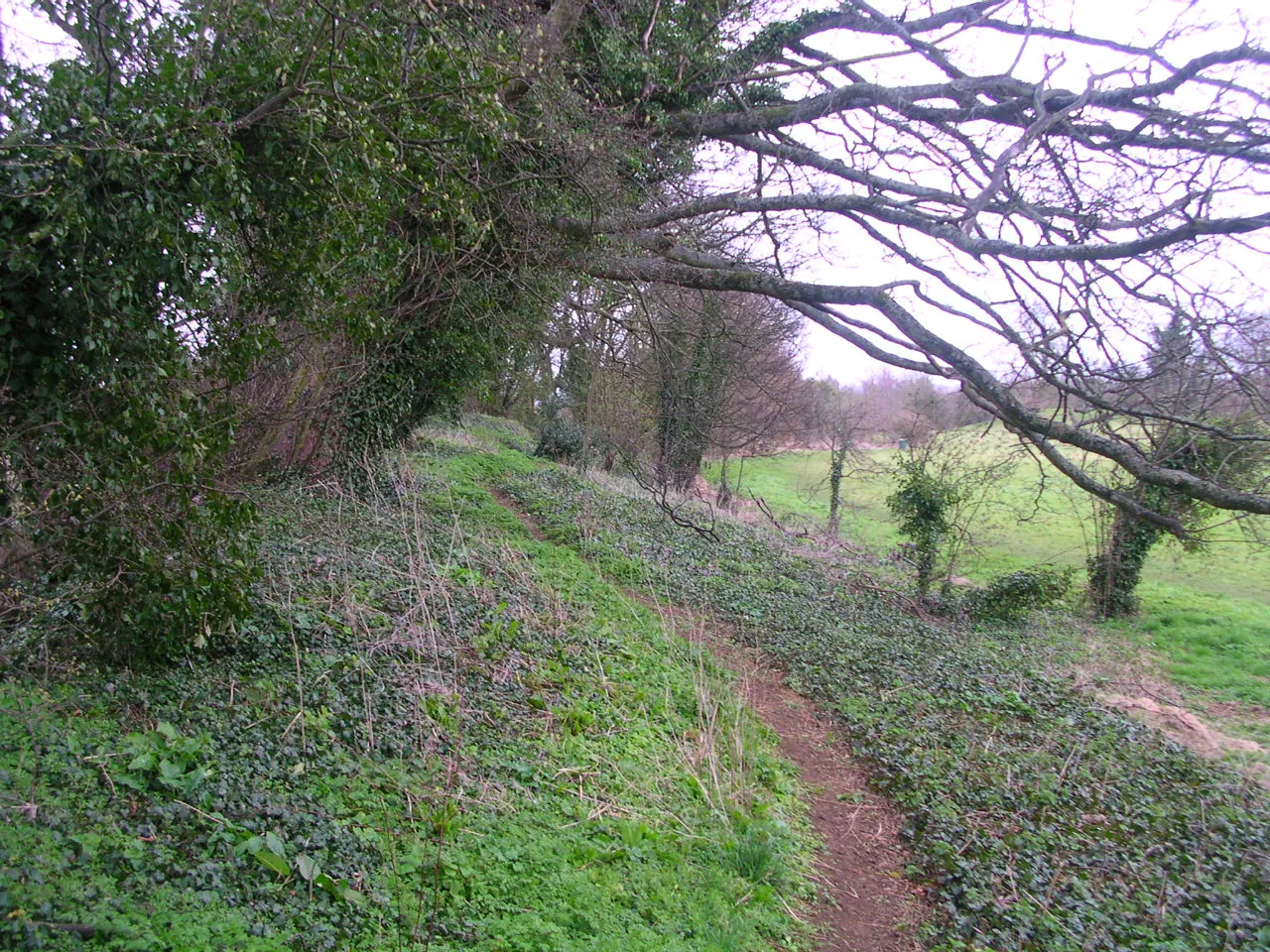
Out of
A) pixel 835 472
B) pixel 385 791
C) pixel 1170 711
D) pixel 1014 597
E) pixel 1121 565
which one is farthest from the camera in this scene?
pixel 835 472

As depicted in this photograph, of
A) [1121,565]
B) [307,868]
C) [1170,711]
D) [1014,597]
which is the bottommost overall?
[1170,711]

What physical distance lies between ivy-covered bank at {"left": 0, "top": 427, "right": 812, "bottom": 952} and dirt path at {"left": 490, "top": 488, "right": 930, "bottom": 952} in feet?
0.97

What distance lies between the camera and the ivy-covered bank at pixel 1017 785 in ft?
16.0

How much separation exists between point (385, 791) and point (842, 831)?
366cm

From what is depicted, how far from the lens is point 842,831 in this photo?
589 centimetres

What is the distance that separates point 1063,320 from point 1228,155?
84.4 inches

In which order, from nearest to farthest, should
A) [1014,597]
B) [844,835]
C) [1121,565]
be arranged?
[844,835] → [1014,597] → [1121,565]

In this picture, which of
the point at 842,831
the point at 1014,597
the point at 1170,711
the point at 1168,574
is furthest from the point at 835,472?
the point at 842,831

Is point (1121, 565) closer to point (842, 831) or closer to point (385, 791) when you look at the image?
point (842, 831)

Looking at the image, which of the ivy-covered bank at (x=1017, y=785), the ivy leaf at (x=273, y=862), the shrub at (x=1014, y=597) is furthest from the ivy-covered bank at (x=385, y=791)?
the shrub at (x=1014, y=597)

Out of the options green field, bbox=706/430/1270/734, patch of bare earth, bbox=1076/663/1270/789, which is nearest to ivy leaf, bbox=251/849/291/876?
patch of bare earth, bbox=1076/663/1270/789

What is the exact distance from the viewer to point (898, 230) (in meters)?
8.17

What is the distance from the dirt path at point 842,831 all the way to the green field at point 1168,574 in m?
4.07

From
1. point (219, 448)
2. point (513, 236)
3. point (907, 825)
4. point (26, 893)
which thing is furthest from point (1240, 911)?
point (513, 236)
